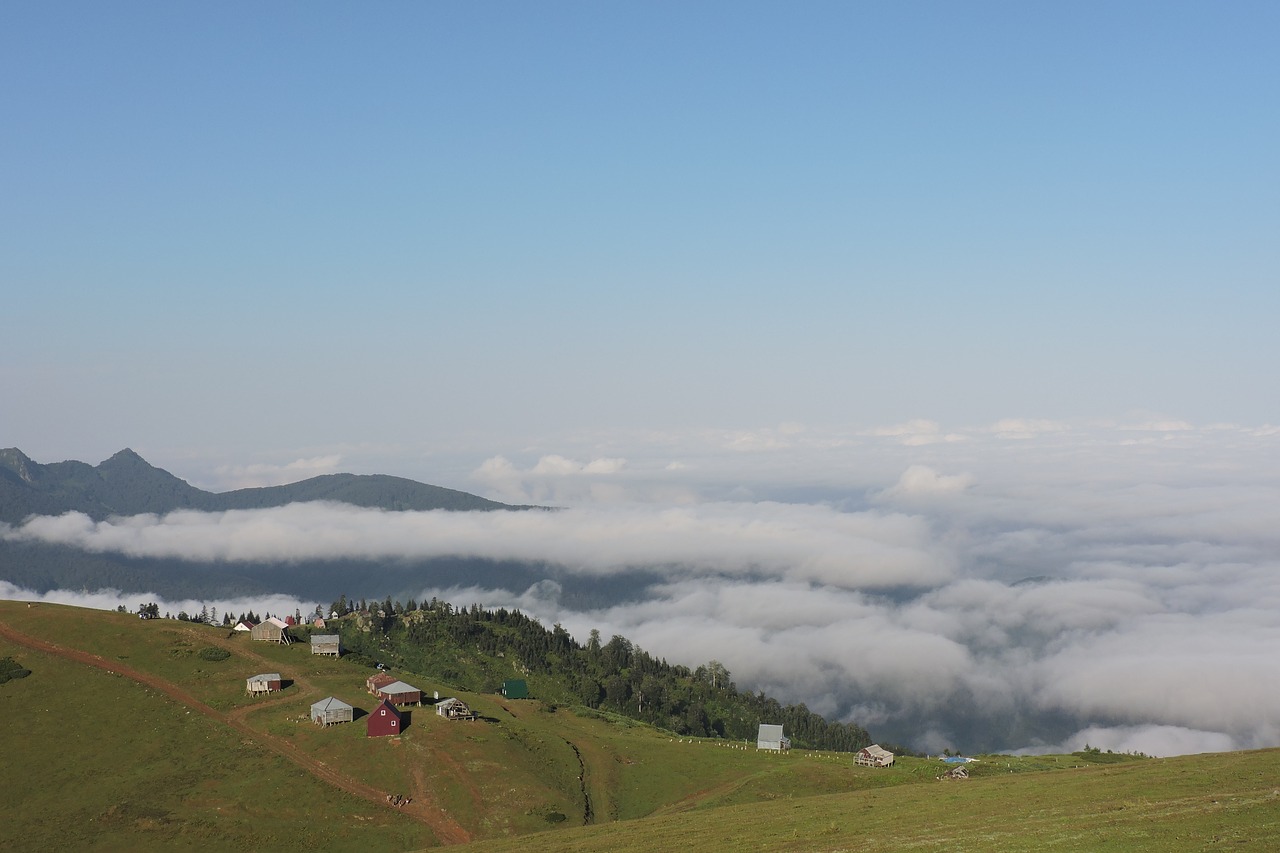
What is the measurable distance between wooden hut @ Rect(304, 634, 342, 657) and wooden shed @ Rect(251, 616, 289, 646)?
5.86 metres

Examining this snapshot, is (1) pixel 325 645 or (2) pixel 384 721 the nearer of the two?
(2) pixel 384 721

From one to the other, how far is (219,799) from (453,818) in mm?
27559

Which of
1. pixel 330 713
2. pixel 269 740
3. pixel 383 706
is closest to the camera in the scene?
pixel 269 740

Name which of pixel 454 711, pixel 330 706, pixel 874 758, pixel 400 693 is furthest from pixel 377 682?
pixel 874 758

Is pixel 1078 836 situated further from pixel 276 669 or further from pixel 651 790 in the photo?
pixel 276 669

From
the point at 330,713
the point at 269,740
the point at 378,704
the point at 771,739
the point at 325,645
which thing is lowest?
the point at 771,739

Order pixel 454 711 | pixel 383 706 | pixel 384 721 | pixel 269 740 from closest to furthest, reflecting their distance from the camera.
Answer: pixel 269 740
pixel 384 721
pixel 383 706
pixel 454 711

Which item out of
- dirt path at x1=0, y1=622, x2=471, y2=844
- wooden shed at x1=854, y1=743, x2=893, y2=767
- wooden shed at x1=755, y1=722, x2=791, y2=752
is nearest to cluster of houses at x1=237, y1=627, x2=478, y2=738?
dirt path at x1=0, y1=622, x2=471, y2=844

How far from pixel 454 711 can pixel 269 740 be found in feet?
85.6

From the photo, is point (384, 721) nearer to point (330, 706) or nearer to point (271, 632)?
point (330, 706)

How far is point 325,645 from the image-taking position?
166375 millimetres

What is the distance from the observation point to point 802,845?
5862cm

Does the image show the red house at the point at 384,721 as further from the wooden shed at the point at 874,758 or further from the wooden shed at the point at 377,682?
the wooden shed at the point at 874,758

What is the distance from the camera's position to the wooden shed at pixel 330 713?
12312 centimetres
